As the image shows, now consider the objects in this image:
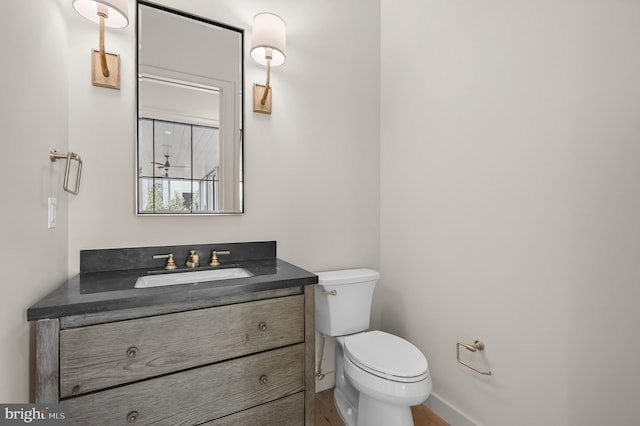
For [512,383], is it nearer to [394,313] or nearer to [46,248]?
[394,313]

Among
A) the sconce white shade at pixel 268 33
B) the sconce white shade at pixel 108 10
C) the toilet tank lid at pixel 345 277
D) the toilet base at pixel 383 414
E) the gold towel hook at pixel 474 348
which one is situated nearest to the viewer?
the sconce white shade at pixel 108 10

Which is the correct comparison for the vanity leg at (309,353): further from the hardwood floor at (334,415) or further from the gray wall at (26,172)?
the gray wall at (26,172)

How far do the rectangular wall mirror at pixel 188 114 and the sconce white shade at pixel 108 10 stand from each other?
13 centimetres

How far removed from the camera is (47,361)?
2.90 ft

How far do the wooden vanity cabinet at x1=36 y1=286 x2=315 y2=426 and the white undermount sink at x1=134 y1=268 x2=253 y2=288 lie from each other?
247 millimetres

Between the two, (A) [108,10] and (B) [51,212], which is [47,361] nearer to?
(B) [51,212]

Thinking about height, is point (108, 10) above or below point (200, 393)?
above

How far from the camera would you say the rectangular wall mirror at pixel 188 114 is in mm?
1512

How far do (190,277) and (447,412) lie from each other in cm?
157

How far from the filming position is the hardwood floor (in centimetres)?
172

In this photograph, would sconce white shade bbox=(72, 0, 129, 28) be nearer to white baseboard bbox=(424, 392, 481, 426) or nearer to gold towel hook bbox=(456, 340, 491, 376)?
gold towel hook bbox=(456, 340, 491, 376)

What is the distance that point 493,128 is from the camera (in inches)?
58.5

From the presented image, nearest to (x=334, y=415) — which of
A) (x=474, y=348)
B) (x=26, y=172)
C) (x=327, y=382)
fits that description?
(x=327, y=382)

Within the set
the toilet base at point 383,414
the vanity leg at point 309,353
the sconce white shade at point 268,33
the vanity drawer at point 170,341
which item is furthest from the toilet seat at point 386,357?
the sconce white shade at point 268,33
